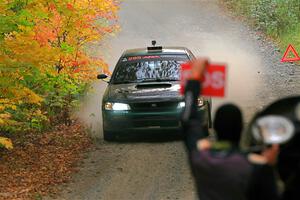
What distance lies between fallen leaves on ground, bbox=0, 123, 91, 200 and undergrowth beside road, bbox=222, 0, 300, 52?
45.8 ft

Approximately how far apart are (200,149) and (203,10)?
1172 inches

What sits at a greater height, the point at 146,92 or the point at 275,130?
the point at 275,130

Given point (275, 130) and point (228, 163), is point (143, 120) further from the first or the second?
point (275, 130)

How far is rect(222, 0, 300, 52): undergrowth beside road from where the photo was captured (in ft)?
83.4

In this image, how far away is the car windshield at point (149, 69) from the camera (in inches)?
474

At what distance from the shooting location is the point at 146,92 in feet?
37.3

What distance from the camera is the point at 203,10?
108ft

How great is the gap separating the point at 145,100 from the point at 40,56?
2614 millimetres

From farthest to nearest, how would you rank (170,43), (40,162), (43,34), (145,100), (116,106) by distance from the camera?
(170,43), (43,34), (116,106), (145,100), (40,162)

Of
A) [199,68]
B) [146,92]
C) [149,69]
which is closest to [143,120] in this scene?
[146,92]

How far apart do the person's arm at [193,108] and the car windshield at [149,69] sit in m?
7.93

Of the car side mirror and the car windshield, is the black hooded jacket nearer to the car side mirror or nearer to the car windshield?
the car side mirror

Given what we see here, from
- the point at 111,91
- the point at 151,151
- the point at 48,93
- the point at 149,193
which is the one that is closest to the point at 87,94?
the point at 48,93

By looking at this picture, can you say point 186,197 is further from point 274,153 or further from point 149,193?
point 274,153
